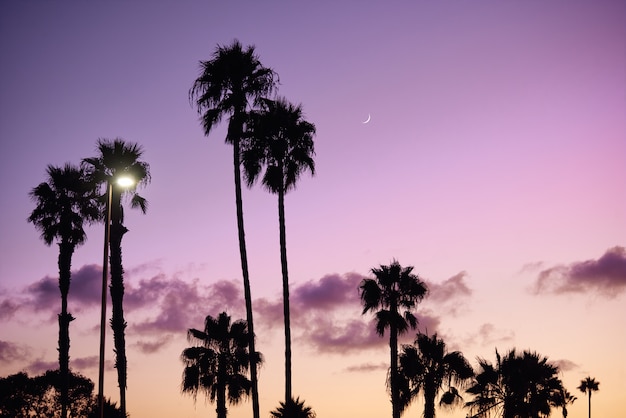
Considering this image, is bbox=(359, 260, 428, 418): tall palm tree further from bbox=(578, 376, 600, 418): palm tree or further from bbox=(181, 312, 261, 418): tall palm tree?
bbox=(578, 376, 600, 418): palm tree

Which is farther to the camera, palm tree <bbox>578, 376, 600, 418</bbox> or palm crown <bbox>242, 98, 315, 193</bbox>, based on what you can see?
palm tree <bbox>578, 376, 600, 418</bbox>

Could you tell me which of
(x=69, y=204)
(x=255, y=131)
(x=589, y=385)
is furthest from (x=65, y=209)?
(x=589, y=385)

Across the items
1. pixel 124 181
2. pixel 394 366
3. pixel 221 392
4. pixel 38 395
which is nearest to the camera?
pixel 124 181

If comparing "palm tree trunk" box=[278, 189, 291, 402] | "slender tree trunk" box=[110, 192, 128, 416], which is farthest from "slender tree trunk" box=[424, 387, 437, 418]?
"slender tree trunk" box=[110, 192, 128, 416]

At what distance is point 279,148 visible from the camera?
37.0 meters

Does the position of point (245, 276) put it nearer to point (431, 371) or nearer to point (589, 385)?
point (431, 371)

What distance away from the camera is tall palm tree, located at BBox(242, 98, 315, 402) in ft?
120

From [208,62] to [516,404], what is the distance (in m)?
26.8

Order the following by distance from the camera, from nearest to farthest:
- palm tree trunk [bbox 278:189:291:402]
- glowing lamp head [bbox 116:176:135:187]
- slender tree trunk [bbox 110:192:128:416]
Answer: glowing lamp head [bbox 116:176:135:187], palm tree trunk [bbox 278:189:291:402], slender tree trunk [bbox 110:192:128:416]

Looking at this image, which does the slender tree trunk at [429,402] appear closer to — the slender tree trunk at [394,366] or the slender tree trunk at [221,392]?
the slender tree trunk at [394,366]

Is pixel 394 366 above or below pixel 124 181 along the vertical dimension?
below

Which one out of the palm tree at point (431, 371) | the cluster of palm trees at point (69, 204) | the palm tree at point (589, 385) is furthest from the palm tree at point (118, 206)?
the palm tree at point (589, 385)

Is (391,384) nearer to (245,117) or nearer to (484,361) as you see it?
(484,361)

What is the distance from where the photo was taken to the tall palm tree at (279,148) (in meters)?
36.6
